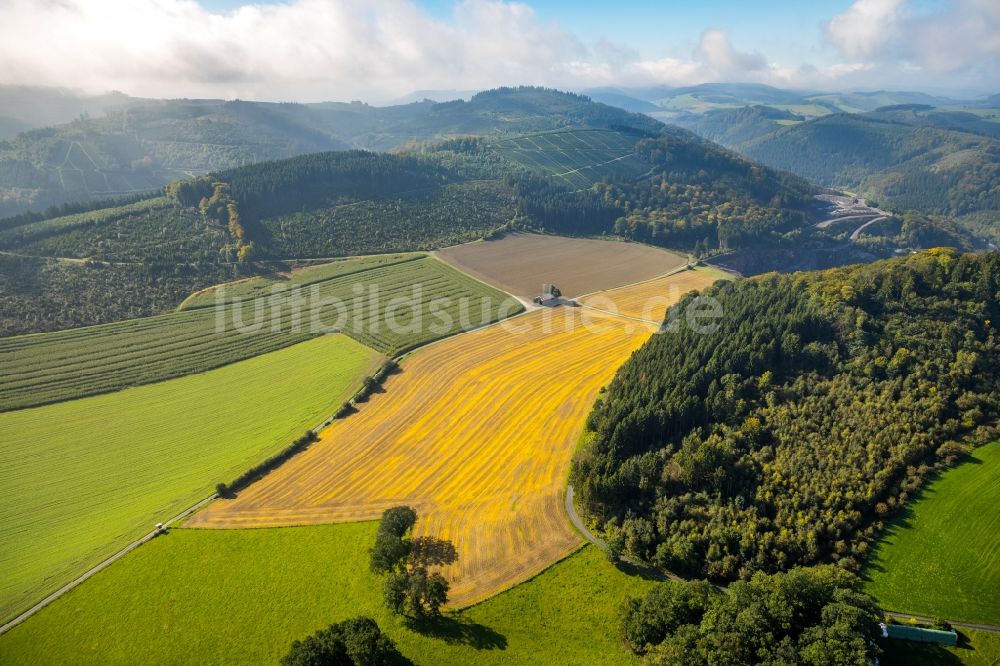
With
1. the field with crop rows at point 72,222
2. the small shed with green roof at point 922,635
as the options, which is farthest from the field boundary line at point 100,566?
the field with crop rows at point 72,222

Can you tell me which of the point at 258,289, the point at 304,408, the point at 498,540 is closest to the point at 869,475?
the point at 498,540

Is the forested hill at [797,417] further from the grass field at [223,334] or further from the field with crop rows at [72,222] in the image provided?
the field with crop rows at [72,222]

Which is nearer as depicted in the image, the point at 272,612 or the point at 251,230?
the point at 272,612

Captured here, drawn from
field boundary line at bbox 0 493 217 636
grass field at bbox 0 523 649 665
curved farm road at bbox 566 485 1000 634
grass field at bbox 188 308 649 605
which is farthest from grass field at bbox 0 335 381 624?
curved farm road at bbox 566 485 1000 634

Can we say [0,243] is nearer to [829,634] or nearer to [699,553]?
[699,553]

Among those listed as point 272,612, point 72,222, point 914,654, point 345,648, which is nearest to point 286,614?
point 272,612

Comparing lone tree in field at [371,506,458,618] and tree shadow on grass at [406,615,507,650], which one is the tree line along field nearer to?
tree shadow on grass at [406,615,507,650]

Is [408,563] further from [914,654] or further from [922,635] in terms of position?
[922,635]
